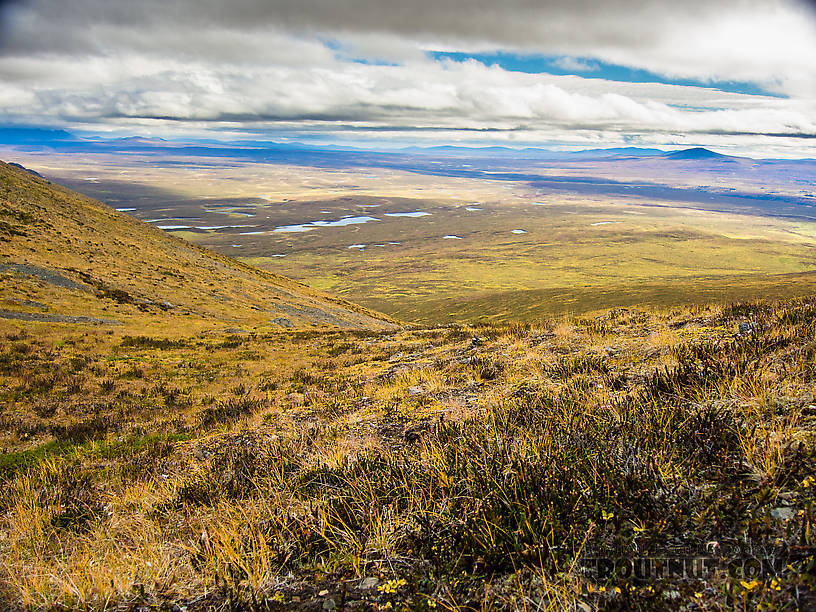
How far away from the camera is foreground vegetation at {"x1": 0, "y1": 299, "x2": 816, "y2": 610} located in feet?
9.20

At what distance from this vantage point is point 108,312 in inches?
1271

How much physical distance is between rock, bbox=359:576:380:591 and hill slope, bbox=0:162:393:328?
3298 centimetres

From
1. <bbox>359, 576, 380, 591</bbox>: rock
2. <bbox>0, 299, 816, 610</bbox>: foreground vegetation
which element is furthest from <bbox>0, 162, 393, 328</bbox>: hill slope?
<bbox>359, 576, 380, 591</bbox>: rock

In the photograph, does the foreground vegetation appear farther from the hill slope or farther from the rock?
the hill slope

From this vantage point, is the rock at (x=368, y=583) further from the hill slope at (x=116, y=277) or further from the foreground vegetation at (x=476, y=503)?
the hill slope at (x=116, y=277)

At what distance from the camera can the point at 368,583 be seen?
312 centimetres

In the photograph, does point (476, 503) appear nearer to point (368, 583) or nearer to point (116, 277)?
point (368, 583)

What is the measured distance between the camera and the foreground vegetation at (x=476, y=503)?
280 cm

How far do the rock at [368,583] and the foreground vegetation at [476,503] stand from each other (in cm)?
1

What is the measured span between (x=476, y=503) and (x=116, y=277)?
47.7 m

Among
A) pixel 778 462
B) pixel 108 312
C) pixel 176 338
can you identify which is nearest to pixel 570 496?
pixel 778 462

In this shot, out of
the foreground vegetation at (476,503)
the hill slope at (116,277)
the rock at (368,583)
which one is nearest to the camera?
the foreground vegetation at (476,503)

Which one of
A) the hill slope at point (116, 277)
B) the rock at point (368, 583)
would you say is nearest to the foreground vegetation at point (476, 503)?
the rock at point (368, 583)

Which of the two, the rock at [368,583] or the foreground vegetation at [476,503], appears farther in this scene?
the rock at [368,583]
